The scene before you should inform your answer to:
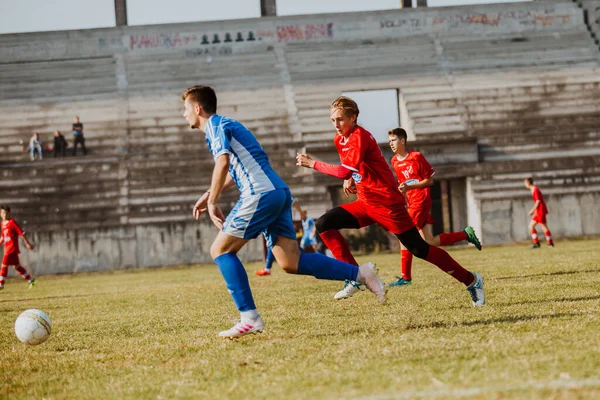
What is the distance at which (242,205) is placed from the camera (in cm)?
610

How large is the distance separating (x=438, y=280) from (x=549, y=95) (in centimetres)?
2047

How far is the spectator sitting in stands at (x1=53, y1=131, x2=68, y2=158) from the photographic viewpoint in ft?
92.1

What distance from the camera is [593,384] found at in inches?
147

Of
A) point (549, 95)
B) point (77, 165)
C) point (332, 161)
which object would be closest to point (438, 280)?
point (332, 161)

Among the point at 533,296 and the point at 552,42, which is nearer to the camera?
the point at 533,296

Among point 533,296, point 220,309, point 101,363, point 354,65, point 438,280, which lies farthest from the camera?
point 354,65

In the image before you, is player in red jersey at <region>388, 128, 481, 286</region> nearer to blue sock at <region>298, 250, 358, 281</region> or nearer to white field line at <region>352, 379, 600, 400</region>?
blue sock at <region>298, 250, 358, 281</region>

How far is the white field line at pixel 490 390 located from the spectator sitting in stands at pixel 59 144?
25.9 m

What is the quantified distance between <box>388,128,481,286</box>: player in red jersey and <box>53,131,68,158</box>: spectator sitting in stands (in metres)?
19.4

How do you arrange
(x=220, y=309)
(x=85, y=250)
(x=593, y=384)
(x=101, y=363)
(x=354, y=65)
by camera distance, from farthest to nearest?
(x=354, y=65) → (x=85, y=250) → (x=220, y=309) → (x=101, y=363) → (x=593, y=384)

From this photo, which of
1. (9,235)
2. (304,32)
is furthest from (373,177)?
(304,32)

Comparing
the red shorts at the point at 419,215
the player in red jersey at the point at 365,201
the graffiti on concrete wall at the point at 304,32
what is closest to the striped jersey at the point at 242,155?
the player in red jersey at the point at 365,201

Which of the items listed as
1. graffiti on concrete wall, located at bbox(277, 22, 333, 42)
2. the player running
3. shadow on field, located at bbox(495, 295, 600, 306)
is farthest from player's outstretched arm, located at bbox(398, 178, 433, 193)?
graffiti on concrete wall, located at bbox(277, 22, 333, 42)

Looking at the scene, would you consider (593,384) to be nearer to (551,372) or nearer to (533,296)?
(551,372)
